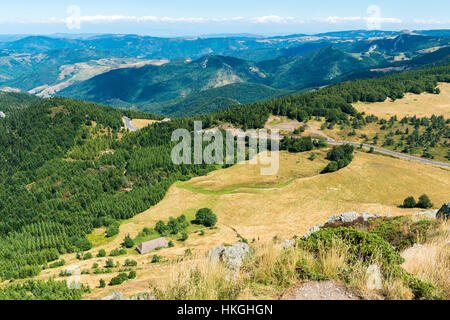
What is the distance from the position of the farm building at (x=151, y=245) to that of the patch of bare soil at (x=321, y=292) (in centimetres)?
7615

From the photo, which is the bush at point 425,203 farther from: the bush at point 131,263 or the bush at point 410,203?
the bush at point 131,263

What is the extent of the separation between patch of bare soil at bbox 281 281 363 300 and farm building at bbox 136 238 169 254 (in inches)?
2998

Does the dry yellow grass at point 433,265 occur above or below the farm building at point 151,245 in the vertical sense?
above

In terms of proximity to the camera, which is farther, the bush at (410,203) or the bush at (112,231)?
the bush at (112,231)

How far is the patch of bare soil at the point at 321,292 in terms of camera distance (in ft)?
35.6

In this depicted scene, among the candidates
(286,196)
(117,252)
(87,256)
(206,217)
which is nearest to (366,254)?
(117,252)

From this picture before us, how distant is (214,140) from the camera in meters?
162

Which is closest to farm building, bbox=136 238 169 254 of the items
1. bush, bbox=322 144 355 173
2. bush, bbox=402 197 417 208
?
bush, bbox=322 144 355 173

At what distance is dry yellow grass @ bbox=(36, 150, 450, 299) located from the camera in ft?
267

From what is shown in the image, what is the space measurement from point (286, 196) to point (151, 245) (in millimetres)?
52935

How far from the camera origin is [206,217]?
93.6 metres

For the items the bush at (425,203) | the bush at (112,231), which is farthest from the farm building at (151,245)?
the bush at (425,203)

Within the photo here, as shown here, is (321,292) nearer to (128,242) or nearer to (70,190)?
(128,242)
